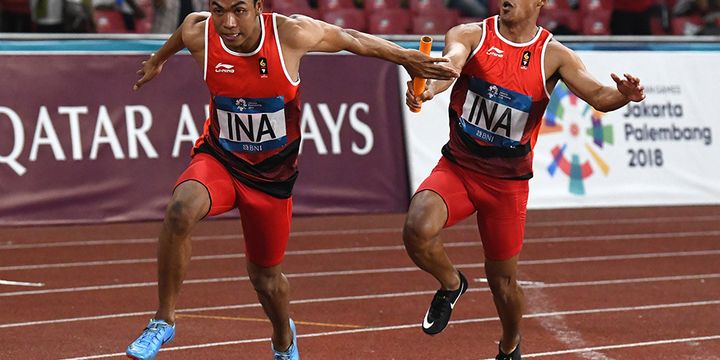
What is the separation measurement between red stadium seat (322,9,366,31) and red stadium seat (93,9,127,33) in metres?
2.22

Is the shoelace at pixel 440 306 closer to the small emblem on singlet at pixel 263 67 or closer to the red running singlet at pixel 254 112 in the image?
the red running singlet at pixel 254 112

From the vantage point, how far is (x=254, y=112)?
18.4ft

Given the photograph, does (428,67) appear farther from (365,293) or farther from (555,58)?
(365,293)

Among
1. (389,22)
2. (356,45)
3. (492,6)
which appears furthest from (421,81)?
Answer: (492,6)

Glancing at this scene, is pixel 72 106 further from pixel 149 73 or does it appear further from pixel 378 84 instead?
pixel 149 73

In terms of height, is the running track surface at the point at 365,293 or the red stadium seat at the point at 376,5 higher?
the red stadium seat at the point at 376,5

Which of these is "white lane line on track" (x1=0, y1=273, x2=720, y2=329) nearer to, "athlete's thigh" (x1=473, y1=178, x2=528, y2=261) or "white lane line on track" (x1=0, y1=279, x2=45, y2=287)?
"white lane line on track" (x1=0, y1=279, x2=45, y2=287)

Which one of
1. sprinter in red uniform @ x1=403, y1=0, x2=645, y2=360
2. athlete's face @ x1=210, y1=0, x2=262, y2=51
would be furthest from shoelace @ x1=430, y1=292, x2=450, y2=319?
athlete's face @ x1=210, y1=0, x2=262, y2=51

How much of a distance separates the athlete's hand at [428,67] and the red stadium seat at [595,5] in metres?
10.2

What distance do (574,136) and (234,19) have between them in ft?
25.5

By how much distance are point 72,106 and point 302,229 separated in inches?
87.8

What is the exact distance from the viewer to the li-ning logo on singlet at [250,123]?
18.4 ft

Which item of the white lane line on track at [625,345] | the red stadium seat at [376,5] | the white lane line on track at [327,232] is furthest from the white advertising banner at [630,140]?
the white lane line on track at [625,345]

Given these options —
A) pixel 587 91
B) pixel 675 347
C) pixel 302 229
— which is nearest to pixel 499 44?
pixel 587 91
